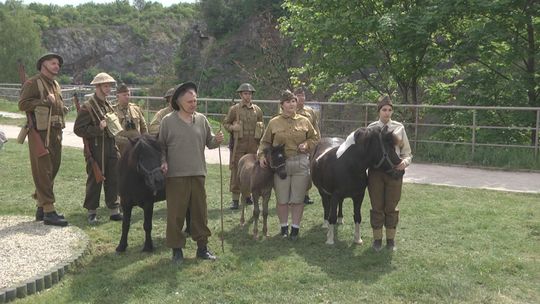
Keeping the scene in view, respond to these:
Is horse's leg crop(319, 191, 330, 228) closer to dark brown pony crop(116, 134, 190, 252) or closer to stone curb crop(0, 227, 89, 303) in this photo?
dark brown pony crop(116, 134, 190, 252)

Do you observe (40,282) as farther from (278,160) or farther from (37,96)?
(278,160)

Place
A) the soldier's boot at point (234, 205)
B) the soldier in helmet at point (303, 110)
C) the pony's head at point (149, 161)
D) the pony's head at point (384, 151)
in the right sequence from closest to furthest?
the pony's head at point (149, 161) < the pony's head at point (384, 151) < the soldier in helmet at point (303, 110) < the soldier's boot at point (234, 205)

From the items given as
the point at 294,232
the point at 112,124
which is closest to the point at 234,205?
the point at 294,232

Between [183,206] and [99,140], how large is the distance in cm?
243

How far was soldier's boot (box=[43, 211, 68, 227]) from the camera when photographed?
7.09 m

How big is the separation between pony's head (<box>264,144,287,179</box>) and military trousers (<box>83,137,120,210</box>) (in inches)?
91.4

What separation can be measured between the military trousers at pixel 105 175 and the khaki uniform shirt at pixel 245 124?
1.91 metres

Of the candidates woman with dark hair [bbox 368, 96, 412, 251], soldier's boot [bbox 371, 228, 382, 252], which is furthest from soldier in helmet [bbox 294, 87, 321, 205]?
soldier's boot [bbox 371, 228, 382, 252]

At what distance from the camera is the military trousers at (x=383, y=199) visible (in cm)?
→ 643

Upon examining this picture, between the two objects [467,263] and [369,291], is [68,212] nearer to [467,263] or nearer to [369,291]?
[369,291]

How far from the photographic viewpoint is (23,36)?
5800 cm

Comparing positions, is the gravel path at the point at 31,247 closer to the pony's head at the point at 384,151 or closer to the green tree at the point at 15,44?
the pony's head at the point at 384,151

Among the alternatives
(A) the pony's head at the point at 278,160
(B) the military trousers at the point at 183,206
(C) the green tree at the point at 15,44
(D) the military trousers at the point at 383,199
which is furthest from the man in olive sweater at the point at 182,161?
(C) the green tree at the point at 15,44

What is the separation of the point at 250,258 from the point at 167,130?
5.68 ft
